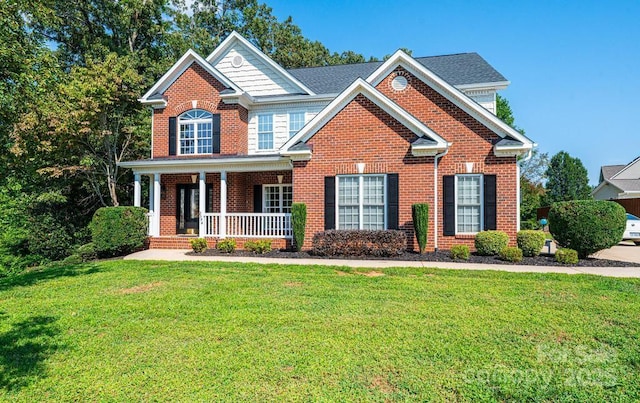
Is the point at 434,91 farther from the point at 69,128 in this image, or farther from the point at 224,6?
the point at 224,6

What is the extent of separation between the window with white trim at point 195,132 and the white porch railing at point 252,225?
3.35m

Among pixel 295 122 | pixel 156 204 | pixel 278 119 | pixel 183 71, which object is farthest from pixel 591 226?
pixel 183 71

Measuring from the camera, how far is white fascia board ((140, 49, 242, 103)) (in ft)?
52.2

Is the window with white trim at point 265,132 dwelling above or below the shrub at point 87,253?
above

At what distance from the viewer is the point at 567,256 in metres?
10.1

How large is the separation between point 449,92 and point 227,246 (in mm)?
9162

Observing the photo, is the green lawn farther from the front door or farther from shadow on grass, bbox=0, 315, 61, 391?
the front door

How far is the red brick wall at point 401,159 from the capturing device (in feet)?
39.1

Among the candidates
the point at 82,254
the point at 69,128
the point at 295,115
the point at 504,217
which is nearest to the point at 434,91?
the point at 504,217

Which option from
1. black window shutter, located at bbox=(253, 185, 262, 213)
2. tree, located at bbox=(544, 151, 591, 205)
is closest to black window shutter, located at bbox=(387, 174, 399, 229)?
black window shutter, located at bbox=(253, 185, 262, 213)

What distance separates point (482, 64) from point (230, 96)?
36.2 ft

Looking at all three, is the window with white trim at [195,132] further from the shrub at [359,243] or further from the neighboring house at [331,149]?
the shrub at [359,243]

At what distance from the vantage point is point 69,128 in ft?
50.8

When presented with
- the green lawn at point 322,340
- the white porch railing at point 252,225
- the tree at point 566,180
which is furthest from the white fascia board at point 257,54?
the tree at point 566,180
